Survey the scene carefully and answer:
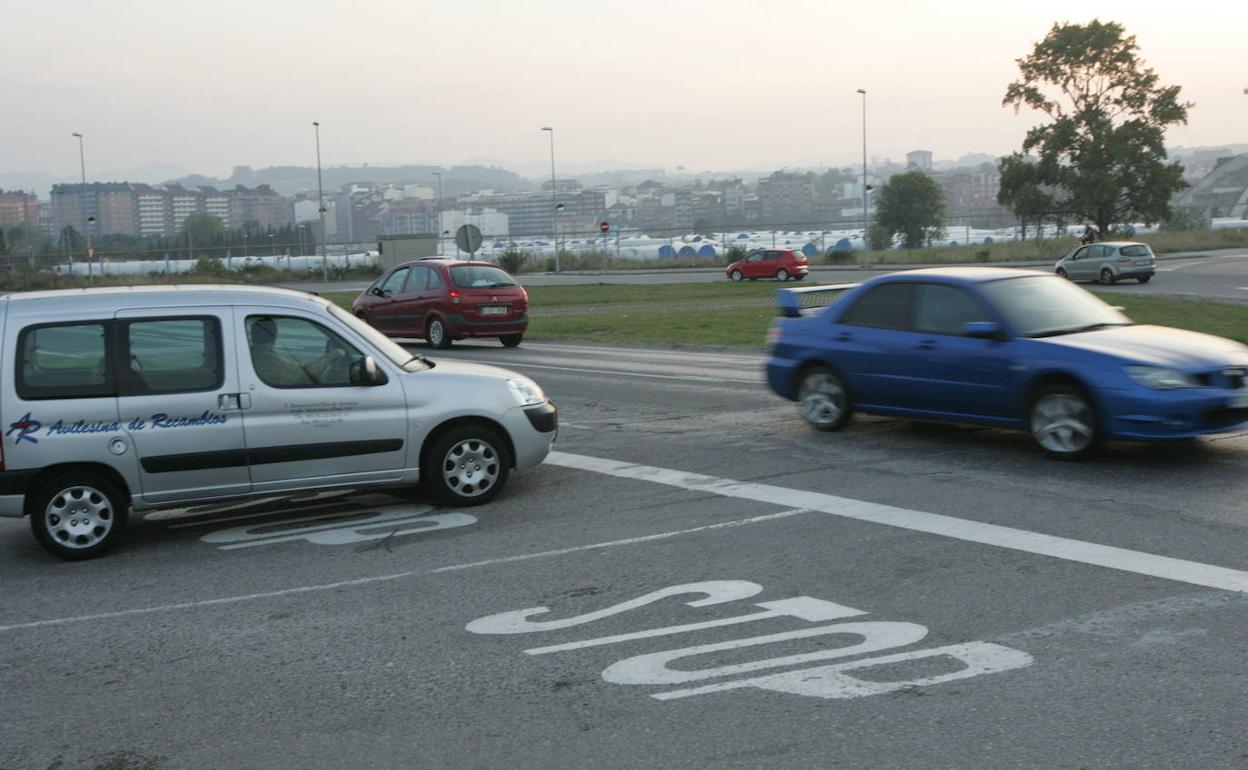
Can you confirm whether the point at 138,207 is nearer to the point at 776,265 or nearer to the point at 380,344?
the point at 776,265

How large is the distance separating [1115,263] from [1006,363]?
3346cm

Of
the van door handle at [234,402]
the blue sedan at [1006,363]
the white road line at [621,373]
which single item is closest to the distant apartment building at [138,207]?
the white road line at [621,373]

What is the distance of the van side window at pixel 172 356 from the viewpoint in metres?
8.34

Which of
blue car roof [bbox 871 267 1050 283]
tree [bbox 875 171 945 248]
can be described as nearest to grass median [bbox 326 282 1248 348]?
blue car roof [bbox 871 267 1050 283]

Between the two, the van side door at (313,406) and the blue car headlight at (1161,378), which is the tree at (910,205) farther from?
the van side door at (313,406)

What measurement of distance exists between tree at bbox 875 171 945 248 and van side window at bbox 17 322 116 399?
3725 inches

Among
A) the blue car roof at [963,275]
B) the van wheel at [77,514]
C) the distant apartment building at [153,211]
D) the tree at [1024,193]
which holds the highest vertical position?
the distant apartment building at [153,211]

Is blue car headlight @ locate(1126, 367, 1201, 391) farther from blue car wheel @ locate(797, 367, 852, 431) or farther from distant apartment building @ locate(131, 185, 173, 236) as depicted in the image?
distant apartment building @ locate(131, 185, 173, 236)

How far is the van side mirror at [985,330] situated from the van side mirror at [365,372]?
4852 mm

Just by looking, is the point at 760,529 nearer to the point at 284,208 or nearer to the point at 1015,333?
the point at 1015,333

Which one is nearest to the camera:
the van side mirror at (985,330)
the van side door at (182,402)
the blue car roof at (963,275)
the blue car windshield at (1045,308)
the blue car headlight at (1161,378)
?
the van side door at (182,402)

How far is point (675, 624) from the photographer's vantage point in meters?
6.18

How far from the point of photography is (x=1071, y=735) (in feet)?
15.1

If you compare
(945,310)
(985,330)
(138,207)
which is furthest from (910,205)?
(985,330)
